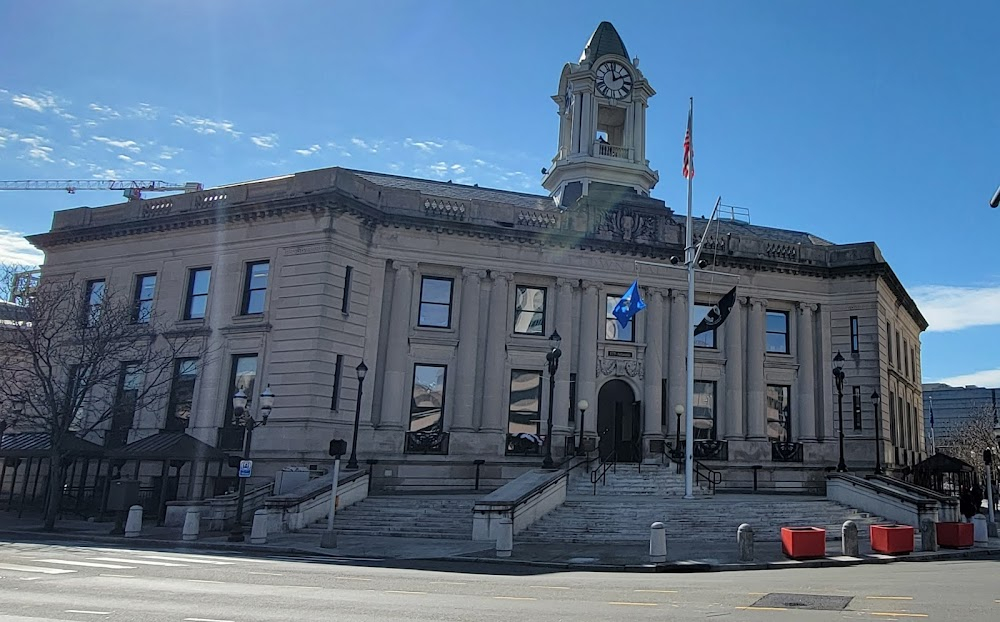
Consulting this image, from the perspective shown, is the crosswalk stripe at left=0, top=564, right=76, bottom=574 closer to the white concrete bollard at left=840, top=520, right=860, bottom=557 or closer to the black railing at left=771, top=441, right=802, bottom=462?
the white concrete bollard at left=840, top=520, right=860, bottom=557

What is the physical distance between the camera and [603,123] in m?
45.6

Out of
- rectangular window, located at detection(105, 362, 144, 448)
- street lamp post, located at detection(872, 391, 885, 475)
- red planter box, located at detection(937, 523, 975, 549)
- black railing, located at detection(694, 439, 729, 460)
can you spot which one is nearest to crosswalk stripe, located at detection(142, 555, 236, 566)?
rectangular window, located at detection(105, 362, 144, 448)


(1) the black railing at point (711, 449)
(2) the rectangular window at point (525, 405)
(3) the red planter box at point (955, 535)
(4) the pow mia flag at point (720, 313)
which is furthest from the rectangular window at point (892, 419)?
(2) the rectangular window at point (525, 405)

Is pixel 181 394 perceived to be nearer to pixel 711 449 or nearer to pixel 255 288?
pixel 255 288

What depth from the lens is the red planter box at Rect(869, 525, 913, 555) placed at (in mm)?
20312

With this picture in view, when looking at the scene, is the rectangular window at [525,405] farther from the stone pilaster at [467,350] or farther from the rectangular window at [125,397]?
the rectangular window at [125,397]

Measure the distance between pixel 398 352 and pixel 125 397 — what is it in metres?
11.9

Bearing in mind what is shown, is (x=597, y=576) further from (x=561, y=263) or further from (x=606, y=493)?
(x=561, y=263)

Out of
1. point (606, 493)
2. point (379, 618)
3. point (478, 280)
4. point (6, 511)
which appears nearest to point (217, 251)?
point (478, 280)

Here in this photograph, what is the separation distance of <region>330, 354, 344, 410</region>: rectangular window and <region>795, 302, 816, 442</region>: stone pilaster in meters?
22.1

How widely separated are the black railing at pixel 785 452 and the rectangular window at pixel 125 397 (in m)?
28.7

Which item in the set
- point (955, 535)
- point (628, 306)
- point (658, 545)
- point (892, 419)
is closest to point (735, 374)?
point (892, 419)

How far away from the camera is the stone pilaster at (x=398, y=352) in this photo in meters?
32.5

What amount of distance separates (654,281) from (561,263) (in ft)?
15.3
